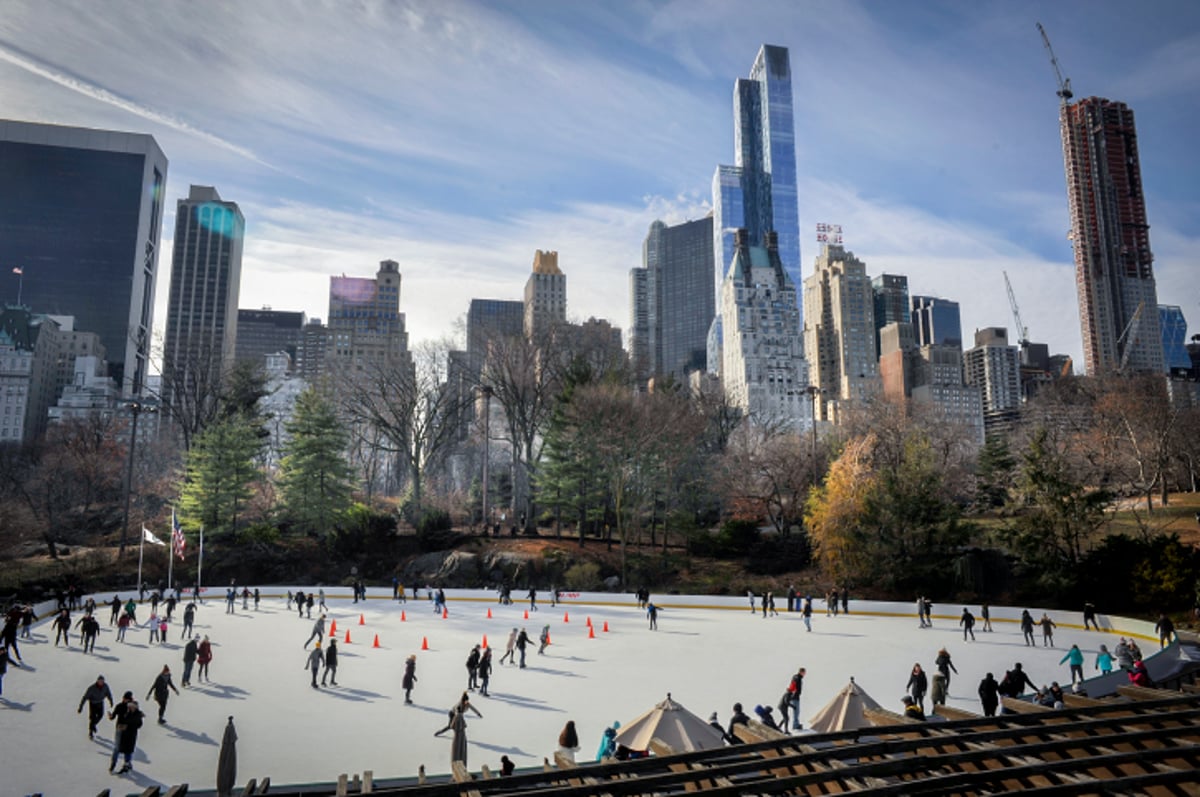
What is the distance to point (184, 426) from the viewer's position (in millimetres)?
59062

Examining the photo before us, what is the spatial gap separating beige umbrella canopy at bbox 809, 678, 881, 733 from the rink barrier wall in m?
20.8

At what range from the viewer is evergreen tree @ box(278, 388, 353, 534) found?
165ft

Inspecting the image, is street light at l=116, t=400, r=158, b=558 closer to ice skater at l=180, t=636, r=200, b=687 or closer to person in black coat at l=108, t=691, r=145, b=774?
ice skater at l=180, t=636, r=200, b=687

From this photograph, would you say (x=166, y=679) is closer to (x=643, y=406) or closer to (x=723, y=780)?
(x=723, y=780)

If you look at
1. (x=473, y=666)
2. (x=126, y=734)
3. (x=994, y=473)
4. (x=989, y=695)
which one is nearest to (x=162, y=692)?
(x=126, y=734)

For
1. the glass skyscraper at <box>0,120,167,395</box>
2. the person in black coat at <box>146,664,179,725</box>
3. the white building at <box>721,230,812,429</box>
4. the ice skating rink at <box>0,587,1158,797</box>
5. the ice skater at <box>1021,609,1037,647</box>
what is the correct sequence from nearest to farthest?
the ice skating rink at <box>0,587,1158,797</box> < the person in black coat at <box>146,664,179,725</box> < the ice skater at <box>1021,609,1037,647</box> < the glass skyscraper at <box>0,120,167,395</box> < the white building at <box>721,230,812,429</box>

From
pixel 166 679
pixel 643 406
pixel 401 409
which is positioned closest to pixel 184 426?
pixel 401 409

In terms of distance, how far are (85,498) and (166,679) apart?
55549 mm

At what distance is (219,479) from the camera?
4969 cm

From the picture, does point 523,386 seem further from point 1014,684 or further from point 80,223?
point 80,223

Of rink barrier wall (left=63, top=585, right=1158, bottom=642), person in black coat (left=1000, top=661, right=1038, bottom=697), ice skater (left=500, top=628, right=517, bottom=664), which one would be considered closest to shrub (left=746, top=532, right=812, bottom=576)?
rink barrier wall (left=63, top=585, right=1158, bottom=642)

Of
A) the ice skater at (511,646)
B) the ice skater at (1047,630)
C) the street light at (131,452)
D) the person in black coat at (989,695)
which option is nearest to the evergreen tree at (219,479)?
the street light at (131,452)

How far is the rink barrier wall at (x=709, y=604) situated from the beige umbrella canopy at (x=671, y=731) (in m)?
23.0

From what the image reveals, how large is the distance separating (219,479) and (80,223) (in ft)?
459
